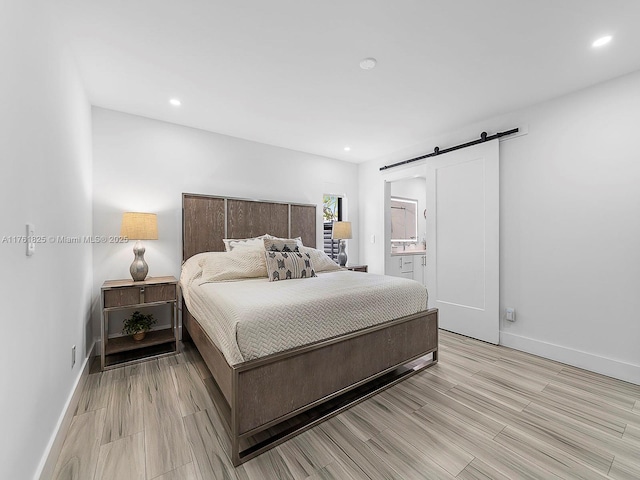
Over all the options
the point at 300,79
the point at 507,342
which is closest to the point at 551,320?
the point at 507,342

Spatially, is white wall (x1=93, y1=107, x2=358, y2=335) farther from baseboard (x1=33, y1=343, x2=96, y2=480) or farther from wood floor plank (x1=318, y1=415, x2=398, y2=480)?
wood floor plank (x1=318, y1=415, x2=398, y2=480)

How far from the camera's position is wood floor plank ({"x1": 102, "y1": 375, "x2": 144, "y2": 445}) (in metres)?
1.74

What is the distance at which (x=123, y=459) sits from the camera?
1.52m

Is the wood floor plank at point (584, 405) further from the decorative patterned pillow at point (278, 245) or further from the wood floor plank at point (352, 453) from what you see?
the decorative patterned pillow at point (278, 245)

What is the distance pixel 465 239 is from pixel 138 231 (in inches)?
147

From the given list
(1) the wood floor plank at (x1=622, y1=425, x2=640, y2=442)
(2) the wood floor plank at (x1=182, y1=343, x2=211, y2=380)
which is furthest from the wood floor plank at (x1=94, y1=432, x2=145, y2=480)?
(1) the wood floor plank at (x1=622, y1=425, x2=640, y2=442)

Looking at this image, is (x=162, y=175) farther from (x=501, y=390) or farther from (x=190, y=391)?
(x=501, y=390)

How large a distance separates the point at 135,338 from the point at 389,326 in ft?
8.50

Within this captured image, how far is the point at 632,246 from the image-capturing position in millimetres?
2359

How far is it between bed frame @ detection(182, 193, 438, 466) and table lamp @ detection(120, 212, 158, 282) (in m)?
0.63

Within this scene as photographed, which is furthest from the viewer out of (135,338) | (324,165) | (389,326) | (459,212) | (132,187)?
(324,165)

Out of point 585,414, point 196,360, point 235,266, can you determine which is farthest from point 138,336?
point 585,414

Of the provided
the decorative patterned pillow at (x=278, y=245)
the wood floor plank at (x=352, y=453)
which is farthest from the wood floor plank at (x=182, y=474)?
the decorative patterned pillow at (x=278, y=245)

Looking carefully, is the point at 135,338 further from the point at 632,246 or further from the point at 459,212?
the point at 632,246
